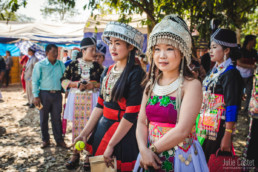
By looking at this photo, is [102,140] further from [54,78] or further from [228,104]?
[54,78]

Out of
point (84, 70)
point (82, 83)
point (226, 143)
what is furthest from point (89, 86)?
point (226, 143)

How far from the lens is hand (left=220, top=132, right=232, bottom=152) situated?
2441 mm

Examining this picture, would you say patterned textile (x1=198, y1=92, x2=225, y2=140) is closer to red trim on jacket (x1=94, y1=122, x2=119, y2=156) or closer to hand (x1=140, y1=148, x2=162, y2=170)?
red trim on jacket (x1=94, y1=122, x2=119, y2=156)

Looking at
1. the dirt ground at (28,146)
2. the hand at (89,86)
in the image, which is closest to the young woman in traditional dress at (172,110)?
the hand at (89,86)

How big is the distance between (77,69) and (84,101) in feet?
2.14

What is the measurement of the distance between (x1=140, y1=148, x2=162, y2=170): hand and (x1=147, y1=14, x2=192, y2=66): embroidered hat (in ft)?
2.56

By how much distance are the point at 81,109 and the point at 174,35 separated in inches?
121

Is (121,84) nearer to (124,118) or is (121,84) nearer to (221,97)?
(124,118)

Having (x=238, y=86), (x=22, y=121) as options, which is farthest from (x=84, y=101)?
(x=22, y=121)

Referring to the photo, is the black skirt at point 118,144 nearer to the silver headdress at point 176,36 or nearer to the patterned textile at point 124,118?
the patterned textile at point 124,118

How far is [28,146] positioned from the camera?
5020mm

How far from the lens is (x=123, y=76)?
213cm

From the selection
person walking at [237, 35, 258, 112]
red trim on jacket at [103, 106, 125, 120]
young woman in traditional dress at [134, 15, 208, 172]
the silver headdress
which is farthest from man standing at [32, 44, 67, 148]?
person walking at [237, 35, 258, 112]

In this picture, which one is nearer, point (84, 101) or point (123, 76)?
point (123, 76)
